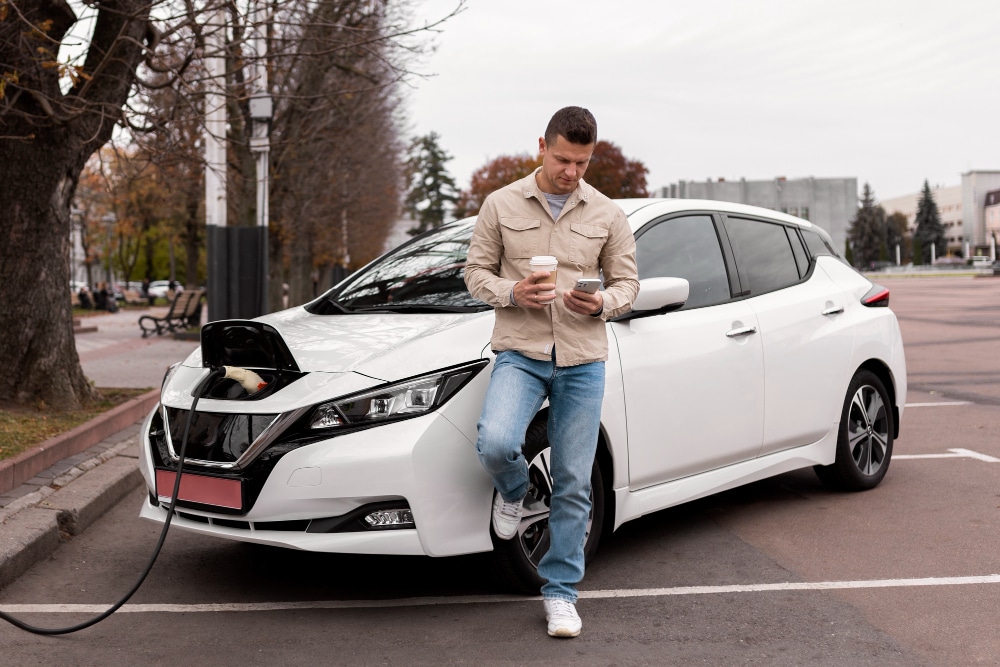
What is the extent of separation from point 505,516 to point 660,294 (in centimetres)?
116

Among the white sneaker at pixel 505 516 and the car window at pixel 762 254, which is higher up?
the car window at pixel 762 254

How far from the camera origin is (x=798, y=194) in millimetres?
110750

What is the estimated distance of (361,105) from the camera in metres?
25.1

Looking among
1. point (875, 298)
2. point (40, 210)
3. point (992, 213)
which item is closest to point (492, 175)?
point (40, 210)

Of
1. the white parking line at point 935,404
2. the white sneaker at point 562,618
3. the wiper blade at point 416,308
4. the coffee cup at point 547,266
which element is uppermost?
the coffee cup at point 547,266

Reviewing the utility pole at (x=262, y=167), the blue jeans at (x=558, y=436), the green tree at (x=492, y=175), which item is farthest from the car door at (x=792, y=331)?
the green tree at (x=492, y=175)

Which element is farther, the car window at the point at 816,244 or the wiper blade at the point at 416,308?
the car window at the point at 816,244

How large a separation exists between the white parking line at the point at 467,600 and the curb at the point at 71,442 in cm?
188

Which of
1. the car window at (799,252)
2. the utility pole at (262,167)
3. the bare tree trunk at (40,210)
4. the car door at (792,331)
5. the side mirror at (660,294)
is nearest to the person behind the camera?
the side mirror at (660,294)

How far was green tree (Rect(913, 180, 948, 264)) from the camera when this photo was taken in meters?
152

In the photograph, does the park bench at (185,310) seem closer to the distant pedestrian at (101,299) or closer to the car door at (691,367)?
the car door at (691,367)

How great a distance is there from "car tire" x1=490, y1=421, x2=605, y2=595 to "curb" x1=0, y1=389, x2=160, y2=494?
3283mm

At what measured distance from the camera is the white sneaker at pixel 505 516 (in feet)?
13.9

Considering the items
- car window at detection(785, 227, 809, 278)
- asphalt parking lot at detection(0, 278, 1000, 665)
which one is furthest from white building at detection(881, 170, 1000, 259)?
asphalt parking lot at detection(0, 278, 1000, 665)
